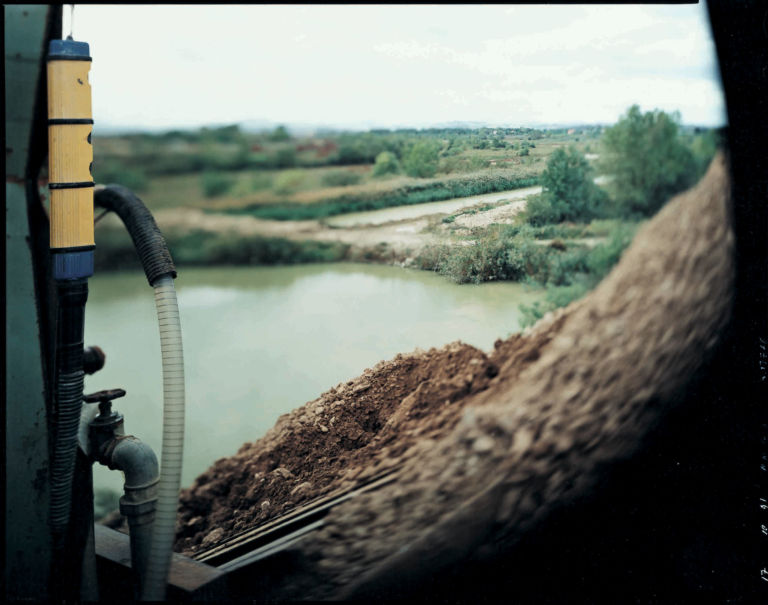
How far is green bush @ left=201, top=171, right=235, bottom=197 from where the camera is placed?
1734 mm

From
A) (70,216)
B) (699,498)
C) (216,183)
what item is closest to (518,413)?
(699,498)

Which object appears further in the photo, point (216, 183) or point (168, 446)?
point (216, 183)

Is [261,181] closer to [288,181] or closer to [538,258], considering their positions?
[288,181]

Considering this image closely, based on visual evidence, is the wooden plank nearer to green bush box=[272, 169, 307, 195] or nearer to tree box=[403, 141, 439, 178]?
green bush box=[272, 169, 307, 195]

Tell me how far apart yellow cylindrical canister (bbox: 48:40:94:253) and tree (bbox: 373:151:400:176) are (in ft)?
2.12

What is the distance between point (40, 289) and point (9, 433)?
34 cm

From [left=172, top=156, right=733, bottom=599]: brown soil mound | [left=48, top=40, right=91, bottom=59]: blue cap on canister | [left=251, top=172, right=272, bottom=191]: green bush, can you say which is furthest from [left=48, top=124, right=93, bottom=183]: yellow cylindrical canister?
[left=172, top=156, right=733, bottom=599]: brown soil mound

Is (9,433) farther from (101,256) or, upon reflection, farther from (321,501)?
(321,501)

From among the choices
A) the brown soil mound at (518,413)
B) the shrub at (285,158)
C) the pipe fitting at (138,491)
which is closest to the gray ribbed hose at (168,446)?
the pipe fitting at (138,491)

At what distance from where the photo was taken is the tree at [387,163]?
1.71 meters

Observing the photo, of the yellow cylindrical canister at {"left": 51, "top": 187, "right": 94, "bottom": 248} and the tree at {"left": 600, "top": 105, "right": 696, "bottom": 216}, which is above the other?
the tree at {"left": 600, "top": 105, "right": 696, "bottom": 216}

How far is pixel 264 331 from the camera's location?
5.99 ft

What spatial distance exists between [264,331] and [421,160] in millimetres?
576

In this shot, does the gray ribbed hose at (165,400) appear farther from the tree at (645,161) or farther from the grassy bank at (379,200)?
the tree at (645,161)
